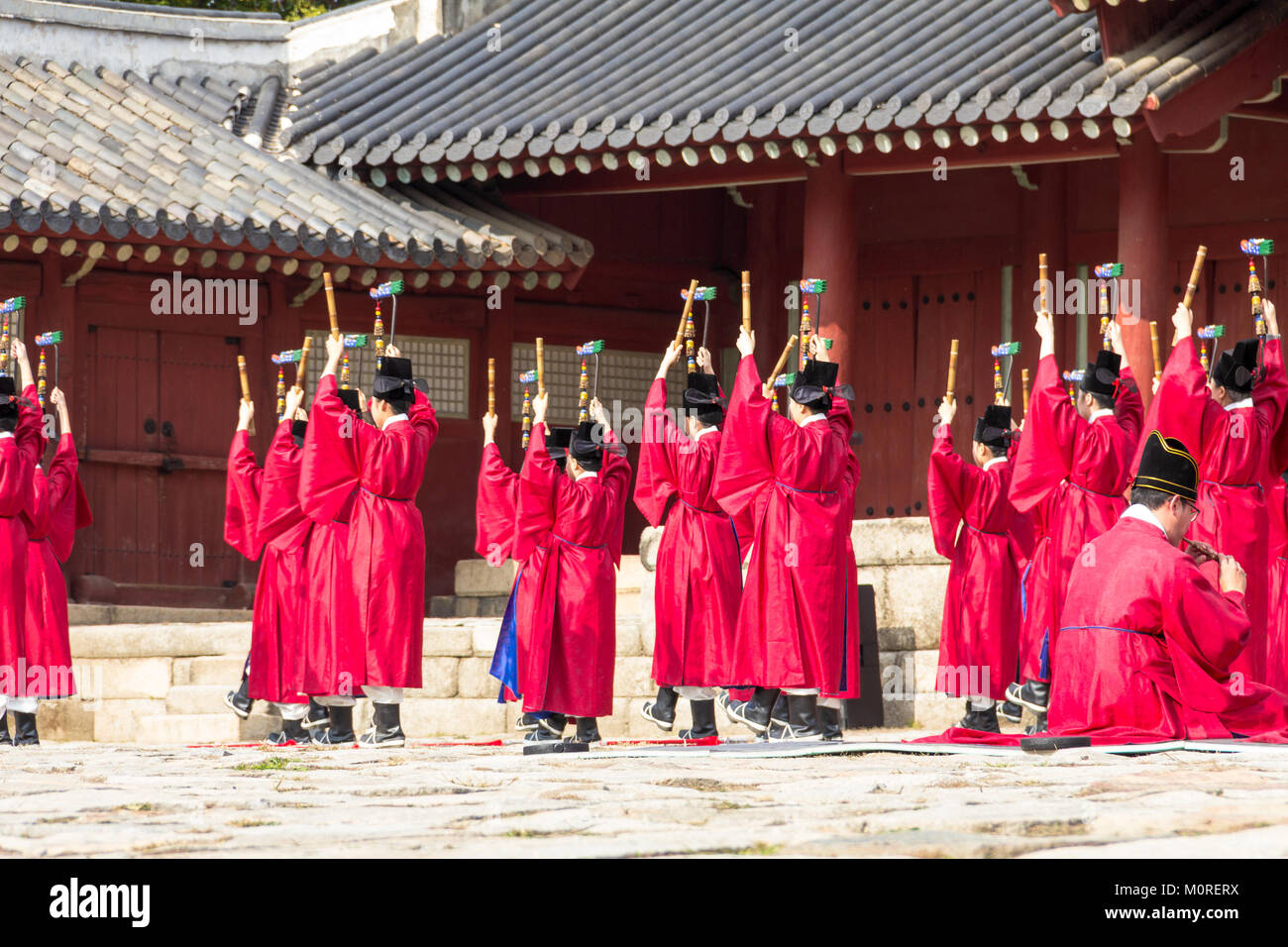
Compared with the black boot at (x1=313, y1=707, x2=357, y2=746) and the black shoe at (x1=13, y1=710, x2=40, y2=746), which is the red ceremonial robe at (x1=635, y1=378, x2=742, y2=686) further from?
the black shoe at (x1=13, y1=710, x2=40, y2=746)

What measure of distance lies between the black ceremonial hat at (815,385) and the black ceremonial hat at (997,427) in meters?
1.28

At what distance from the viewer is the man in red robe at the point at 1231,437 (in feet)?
28.6

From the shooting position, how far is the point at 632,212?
50.9 ft

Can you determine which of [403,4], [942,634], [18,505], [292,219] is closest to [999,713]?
[942,634]

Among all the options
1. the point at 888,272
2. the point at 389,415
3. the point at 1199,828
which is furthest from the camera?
the point at 888,272

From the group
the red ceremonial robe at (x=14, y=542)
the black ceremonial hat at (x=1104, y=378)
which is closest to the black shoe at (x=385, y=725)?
the red ceremonial robe at (x=14, y=542)

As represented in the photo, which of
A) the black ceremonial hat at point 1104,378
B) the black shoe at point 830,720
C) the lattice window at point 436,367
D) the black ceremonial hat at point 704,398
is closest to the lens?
the black shoe at point 830,720

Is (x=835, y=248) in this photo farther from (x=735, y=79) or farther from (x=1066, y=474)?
(x=1066, y=474)

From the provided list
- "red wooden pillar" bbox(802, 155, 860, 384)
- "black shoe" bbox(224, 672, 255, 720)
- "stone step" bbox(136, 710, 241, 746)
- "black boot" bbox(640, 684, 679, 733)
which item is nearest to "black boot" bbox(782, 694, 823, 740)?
"black boot" bbox(640, 684, 679, 733)

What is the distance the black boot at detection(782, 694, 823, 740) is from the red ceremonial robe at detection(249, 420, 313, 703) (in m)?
2.46

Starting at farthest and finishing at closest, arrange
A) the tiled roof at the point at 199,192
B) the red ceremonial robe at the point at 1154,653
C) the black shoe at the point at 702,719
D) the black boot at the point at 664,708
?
the tiled roof at the point at 199,192 → the black boot at the point at 664,708 → the black shoe at the point at 702,719 → the red ceremonial robe at the point at 1154,653

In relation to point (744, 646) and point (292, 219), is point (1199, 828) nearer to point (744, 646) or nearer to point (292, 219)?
point (744, 646)

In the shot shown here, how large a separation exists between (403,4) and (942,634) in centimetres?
834

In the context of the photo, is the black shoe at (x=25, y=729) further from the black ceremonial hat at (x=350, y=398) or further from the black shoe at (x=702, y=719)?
the black shoe at (x=702, y=719)
